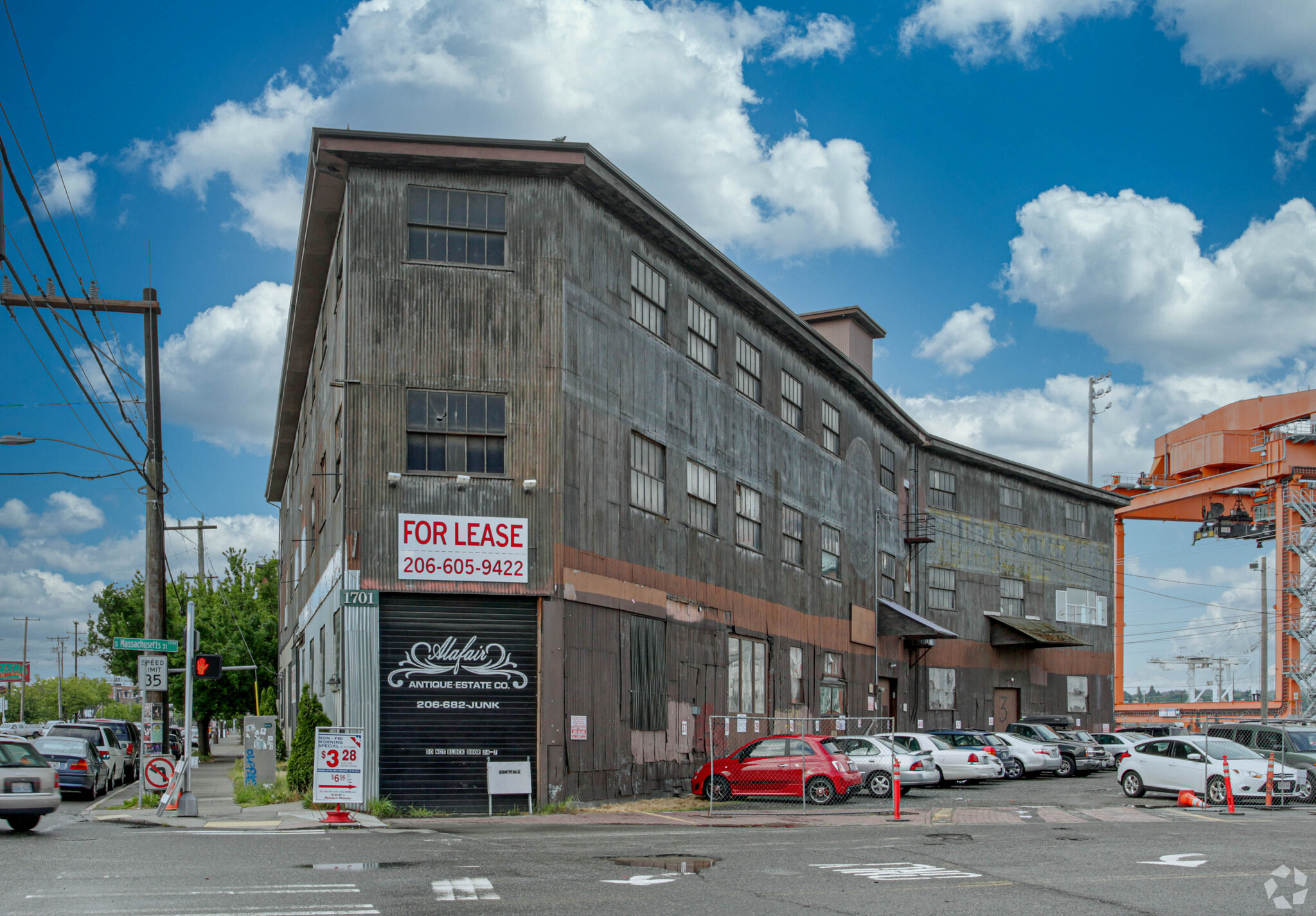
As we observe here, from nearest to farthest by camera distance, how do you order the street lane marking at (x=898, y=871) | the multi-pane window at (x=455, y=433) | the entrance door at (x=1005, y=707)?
1. the street lane marking at (x=898, y=871)
2. the multi-pane window at (x=455, y=433)
3. the entrance door at (x=1005, y=707)

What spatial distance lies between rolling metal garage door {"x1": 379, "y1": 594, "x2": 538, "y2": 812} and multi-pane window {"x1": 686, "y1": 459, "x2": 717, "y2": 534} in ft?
24.7

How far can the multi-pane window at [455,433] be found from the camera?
23.8 meters

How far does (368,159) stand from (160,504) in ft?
27.8

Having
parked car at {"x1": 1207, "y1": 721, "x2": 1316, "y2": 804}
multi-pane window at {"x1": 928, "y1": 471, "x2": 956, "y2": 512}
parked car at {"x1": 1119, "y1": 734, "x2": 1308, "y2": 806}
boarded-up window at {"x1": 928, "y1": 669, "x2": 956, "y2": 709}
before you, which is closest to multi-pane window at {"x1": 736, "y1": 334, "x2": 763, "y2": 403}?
parked car at {"x1": 1119, "y1": 734, "x2": 1308, "y2": 806}

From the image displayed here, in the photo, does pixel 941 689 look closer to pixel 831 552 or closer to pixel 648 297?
pixel 831 552

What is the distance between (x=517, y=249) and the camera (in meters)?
24.8

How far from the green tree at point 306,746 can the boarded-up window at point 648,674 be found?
6.12 metres

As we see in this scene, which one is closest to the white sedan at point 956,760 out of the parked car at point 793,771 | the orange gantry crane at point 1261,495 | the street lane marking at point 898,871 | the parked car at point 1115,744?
the parked car at point 793,771

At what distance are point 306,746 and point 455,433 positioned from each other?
7.08m

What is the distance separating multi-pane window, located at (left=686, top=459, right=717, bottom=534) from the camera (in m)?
30.2

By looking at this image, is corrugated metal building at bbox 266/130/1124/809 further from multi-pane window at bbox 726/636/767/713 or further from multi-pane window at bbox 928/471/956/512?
multi-pane window at bbox 928/471/956/512

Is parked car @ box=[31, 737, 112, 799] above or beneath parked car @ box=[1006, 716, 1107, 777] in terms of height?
above

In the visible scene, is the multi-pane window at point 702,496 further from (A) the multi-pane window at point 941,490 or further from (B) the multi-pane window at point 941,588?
(A) the multi-pane window at point 941,490

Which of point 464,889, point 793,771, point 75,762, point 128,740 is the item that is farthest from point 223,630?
point 464,889
